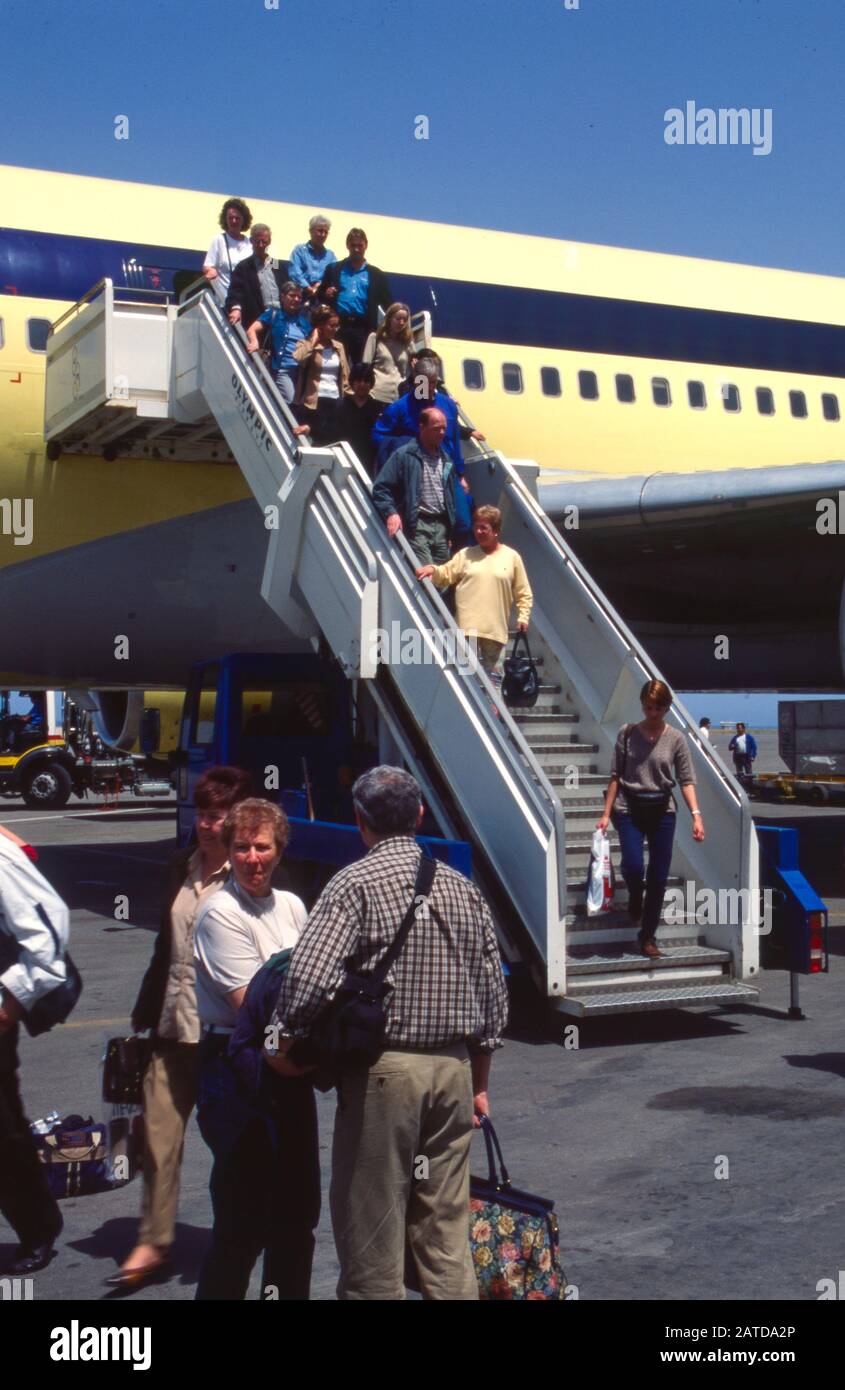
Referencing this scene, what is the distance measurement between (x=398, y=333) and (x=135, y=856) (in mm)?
9051

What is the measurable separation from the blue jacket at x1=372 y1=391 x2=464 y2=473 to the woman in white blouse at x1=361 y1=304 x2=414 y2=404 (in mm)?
874

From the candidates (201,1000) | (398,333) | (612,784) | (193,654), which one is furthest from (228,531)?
(201,1000)

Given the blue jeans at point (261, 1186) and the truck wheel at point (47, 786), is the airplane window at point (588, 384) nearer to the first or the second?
the blue jeans at point (261, 1186)

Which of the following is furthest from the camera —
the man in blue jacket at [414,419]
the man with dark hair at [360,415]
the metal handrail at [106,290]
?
the metal handrail at [106,290]

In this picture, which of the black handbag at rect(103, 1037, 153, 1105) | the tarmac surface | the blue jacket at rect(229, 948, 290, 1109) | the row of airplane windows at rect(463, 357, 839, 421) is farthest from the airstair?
the blue jacket at rect(229, 948, 290, 1109)

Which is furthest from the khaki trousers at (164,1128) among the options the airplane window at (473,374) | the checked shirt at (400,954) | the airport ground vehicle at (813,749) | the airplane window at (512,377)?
the airport ground vehicle at (813,749)

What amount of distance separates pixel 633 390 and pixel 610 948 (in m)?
8.35

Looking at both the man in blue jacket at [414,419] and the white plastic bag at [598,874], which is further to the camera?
the man in blue jacket at [414,419]

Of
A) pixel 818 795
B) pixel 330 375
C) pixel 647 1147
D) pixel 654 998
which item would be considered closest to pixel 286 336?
pixel 330 375

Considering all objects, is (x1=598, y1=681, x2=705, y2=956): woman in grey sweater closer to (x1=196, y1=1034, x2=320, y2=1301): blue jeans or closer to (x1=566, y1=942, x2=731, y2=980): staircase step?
(x1=566, y1=942, x2=731, y2=980): staircase step

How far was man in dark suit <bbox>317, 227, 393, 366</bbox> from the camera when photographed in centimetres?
1195

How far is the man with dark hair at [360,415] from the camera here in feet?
36.8

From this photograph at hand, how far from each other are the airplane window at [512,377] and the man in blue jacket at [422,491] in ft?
16.1

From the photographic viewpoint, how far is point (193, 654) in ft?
45.7
